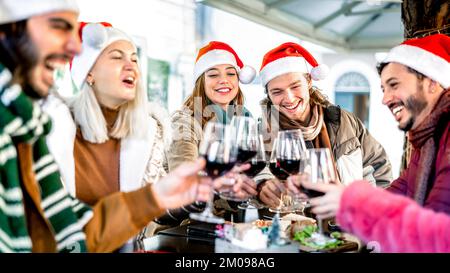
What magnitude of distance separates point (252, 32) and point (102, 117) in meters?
2.81

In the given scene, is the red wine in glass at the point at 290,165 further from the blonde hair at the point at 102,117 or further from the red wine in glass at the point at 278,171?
the blonde hair at the point at 102,117

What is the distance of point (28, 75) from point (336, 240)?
89cm

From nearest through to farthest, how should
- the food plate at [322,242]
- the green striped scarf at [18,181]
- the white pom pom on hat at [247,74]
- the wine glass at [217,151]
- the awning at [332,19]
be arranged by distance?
the green striped scarf at [18,181], the wine glass at [217,151], the food plate at [322,242], the white pom pom on hat at [247,74], the awning at [332,19]

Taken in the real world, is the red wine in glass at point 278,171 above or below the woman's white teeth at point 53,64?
below

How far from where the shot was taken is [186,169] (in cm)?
102

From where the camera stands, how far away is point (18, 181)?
878 mm

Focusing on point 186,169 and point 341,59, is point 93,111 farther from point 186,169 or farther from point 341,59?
point 341,59

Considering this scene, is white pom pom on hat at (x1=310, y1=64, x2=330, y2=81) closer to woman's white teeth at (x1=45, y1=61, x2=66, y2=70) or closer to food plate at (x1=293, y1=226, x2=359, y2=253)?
food plate at (x1=293, y1=226, x2=359, y2=253)

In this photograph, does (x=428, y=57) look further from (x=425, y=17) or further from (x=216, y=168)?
(x=425, y=17)

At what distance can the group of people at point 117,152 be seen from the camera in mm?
862

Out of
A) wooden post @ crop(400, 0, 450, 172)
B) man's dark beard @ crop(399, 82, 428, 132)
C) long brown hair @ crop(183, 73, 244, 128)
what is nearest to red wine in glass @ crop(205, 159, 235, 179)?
man's dark beard @ crop(399, 82, 428, 132)

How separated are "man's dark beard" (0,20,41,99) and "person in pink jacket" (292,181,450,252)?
2.35 feet

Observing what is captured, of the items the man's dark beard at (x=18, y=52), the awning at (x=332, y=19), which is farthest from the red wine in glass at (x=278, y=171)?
the awning at (x=332, y=19)

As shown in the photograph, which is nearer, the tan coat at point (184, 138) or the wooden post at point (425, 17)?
the tan coat at point (184, 138)
